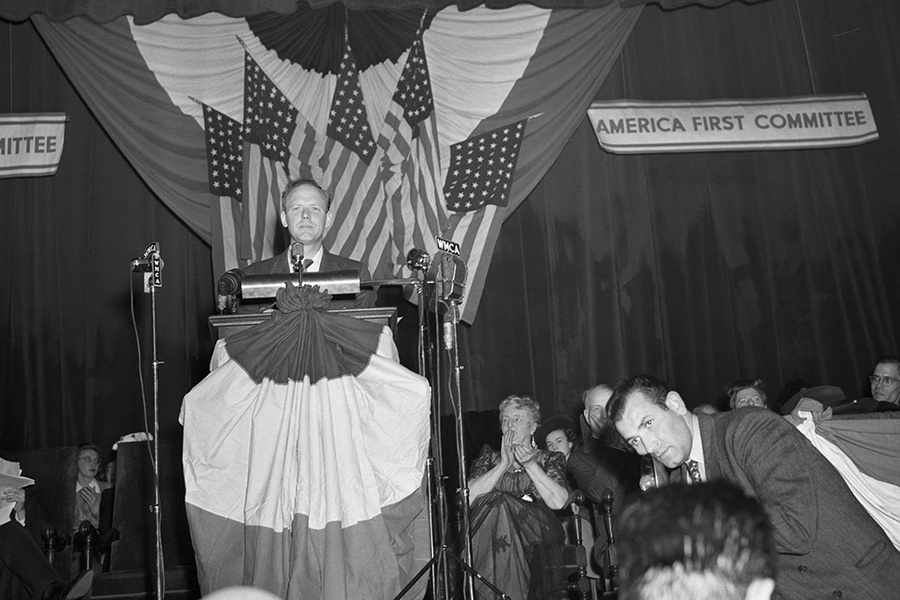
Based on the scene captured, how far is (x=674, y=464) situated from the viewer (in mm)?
2996

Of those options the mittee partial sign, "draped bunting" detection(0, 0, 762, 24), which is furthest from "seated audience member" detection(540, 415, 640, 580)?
"draped bunting" detection(0, 0, 762, 24)

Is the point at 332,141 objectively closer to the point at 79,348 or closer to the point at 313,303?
the point at 79,348

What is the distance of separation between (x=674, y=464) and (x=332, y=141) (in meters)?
5.37

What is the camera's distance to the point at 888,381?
250 inches

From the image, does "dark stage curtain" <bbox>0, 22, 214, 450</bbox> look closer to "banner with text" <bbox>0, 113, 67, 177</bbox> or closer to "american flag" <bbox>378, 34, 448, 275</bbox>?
"banner with text" <bbox>0, 113, 67, 177</bbox>

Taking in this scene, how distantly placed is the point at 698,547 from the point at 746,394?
18.1 ft

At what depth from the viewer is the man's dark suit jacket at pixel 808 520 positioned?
2.73 m

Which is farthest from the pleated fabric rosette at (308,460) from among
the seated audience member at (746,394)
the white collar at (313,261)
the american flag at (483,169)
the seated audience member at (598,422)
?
the american flag at (483,169)

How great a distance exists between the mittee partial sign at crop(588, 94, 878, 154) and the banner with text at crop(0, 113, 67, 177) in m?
4.81

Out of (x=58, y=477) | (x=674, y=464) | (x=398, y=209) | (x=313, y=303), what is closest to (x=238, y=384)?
(x=313, y=303)

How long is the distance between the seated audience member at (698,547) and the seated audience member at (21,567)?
4.53m

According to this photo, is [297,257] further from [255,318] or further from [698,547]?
[698,547]

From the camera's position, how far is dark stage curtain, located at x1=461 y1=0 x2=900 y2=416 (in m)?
8.09

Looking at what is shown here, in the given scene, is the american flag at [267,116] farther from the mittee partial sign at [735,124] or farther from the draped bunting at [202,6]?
the mittee partial sign at [735,124]
